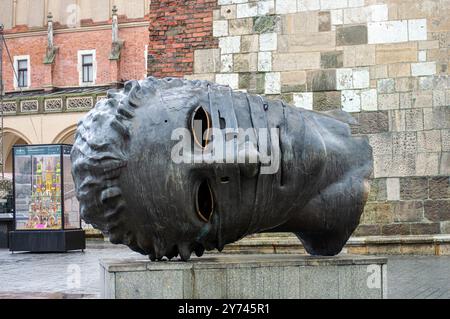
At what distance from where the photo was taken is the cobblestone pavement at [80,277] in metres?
7.09

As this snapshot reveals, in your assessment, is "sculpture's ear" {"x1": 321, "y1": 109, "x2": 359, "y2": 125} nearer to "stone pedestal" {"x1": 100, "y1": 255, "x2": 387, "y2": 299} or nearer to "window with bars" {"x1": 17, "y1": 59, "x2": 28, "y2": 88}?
"stone pedestal" {"x1": 100, "y1": 255, "x2": 387, "y2": 299}

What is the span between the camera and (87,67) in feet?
145

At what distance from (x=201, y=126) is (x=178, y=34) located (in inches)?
295

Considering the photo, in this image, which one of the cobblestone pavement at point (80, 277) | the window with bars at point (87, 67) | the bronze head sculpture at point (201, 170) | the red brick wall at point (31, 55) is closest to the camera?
the bronze head sculpture at point (201, 170)

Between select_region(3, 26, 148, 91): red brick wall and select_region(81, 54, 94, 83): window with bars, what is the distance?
1.27 feet

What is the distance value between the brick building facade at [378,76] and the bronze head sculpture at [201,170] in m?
5.93

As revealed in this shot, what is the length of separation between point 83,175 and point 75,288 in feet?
10.3

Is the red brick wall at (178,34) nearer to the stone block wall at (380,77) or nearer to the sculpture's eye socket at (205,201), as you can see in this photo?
the stone block wall at (380,77)

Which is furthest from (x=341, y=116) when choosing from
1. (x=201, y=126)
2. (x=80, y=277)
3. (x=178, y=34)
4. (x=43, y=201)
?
(x=43, y=201)

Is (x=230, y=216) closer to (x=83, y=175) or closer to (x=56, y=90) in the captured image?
(x=83, y=175)

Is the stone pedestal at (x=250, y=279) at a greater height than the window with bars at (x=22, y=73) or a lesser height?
lesser

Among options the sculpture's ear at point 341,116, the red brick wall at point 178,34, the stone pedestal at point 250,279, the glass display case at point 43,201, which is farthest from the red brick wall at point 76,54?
the stone pedestal at point 250,279

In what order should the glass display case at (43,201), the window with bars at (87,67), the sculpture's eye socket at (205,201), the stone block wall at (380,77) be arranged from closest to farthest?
the sculpture's eye socket at (205,201) < the stone block wall at (380,77) < the glass display case at (43,201) < the window with bars at (87,67)

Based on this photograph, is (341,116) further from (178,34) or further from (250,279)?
(178,34)
